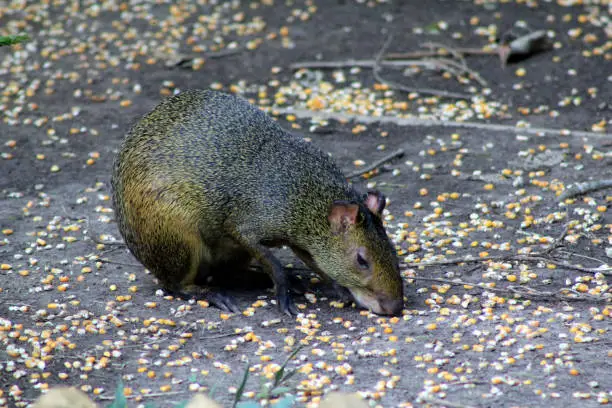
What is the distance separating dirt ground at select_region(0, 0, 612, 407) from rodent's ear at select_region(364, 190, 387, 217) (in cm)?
66

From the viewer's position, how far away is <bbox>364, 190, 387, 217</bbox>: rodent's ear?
233 inches

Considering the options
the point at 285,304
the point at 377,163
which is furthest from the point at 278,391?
the point at 377,163

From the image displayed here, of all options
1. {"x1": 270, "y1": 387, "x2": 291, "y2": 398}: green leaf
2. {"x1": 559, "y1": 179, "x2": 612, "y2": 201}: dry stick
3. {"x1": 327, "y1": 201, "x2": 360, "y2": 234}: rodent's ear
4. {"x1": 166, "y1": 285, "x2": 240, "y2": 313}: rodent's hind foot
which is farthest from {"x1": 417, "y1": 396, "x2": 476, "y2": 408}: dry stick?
{"x1": 559, "y1": 179, "x2": 612, "y2": 201}: dry stick

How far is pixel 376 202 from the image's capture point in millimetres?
5949

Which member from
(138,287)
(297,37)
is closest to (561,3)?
(297,37)

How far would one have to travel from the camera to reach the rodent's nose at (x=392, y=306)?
580 cm

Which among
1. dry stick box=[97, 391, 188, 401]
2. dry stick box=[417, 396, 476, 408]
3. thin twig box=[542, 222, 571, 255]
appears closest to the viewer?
dry stick box=[417, 396, 476, 408]

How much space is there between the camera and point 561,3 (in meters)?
10.9

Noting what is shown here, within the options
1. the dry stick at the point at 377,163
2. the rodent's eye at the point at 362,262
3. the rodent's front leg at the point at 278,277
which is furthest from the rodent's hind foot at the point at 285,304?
the dry stick at the point at 377,163

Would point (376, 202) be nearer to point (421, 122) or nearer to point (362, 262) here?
point (362, 262)

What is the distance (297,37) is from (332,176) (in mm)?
4926

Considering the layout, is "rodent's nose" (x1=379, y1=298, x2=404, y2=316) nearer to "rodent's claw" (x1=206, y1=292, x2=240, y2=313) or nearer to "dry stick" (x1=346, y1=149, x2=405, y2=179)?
"rodent's claw" (x1=206, y1=292, x2=240, y2=313)

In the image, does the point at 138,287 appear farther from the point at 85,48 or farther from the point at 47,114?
the point at 85,48

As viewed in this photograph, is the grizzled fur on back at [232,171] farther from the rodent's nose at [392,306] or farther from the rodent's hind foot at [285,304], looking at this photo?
the rodent's nose at [392,306]
